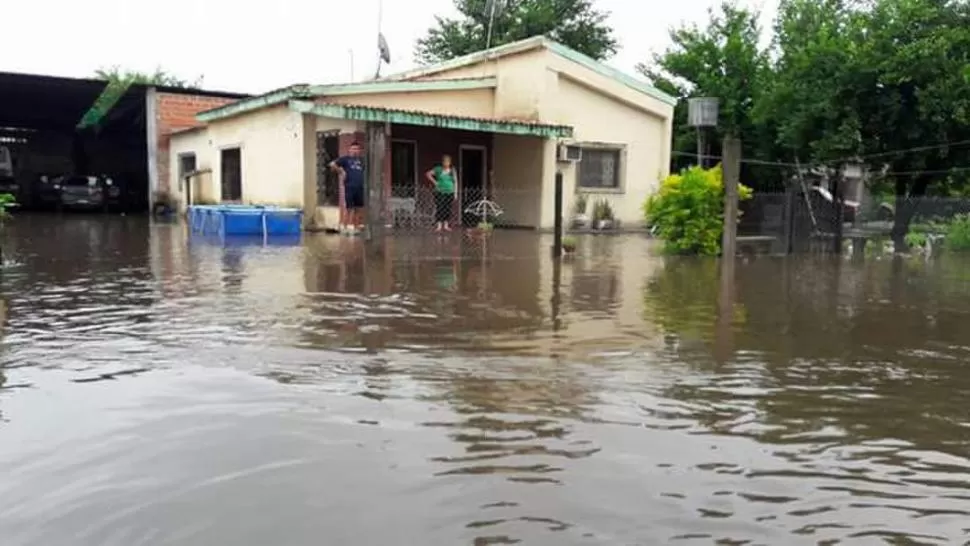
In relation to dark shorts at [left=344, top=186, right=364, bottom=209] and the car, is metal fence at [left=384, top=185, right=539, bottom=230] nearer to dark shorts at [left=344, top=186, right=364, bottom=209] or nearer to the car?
dark shorts at [left=344, top=186, right=364, bottom=209]

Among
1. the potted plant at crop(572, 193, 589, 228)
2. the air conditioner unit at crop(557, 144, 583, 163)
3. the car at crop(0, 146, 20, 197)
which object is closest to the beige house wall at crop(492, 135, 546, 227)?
the air conditioner unit at crop(557, 144, 583, 163)

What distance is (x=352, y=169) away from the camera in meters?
17.8

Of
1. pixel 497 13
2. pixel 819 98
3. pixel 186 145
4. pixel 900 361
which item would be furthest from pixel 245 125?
pixel 900 361

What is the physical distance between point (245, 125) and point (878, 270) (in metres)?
15.2

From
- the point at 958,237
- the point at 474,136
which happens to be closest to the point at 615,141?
the point at 474,136

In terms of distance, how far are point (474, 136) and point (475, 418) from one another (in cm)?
1809

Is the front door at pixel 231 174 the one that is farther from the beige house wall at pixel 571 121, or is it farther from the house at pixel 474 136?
the beige house wall at pixel 571 121

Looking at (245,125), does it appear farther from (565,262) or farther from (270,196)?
(565,262)

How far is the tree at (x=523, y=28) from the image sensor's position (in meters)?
35.6

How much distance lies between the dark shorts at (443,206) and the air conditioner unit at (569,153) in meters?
3.13

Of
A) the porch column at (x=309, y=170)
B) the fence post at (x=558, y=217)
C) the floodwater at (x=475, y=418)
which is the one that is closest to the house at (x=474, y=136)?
the porch column at (x=309, y=170)

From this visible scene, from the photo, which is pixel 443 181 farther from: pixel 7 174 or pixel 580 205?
pixel 7 174

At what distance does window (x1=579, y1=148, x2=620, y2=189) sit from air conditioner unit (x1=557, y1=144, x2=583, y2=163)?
67 centimetres

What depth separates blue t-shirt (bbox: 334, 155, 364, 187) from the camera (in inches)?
698
